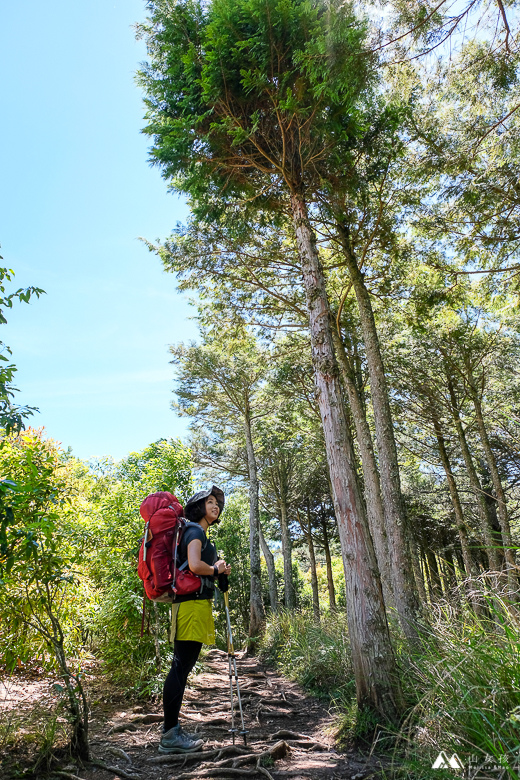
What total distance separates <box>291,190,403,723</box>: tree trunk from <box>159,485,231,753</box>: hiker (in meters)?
1.29

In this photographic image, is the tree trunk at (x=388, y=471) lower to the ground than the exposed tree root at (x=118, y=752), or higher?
higher

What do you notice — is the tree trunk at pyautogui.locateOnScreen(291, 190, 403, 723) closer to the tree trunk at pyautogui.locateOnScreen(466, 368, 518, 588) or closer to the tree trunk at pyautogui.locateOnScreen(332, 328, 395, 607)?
the tree trunk at pyautogui.locateOnScreen(332, 328, 395, 607)

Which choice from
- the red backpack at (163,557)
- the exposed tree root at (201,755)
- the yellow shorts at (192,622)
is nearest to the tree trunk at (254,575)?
the exposed tree root at (201,755)

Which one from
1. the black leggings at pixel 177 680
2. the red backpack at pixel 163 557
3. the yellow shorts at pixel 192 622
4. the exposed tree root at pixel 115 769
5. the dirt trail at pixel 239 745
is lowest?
the dirt trail at pixel 239 745

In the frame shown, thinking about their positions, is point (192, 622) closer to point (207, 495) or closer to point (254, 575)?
point (207, 495)

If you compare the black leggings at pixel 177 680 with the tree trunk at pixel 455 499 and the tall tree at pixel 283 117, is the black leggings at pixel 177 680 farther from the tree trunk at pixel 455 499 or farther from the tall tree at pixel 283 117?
the tree trunk at pixel 455 499

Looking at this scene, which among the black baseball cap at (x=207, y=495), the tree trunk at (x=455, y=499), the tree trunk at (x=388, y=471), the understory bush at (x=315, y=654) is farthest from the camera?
the tree trunk at (x=455, y=499)

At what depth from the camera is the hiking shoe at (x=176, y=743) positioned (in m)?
3.26

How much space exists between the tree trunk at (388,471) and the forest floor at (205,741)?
84.4 inches

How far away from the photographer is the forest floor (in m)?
2.83

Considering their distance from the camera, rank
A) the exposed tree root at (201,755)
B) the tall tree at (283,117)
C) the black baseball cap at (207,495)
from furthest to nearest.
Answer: the tall tree at (283,117)
the black baseball cap at (207,495)
the exposed tree root at (201,755)

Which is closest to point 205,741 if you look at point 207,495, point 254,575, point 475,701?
point 207,495

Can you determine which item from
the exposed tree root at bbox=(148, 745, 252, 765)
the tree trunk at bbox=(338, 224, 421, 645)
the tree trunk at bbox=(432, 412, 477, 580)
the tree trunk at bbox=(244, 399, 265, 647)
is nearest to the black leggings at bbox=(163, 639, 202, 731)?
the exposed tree root at bbox=(148, 745, 252, 765)

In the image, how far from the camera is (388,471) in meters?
7.60
